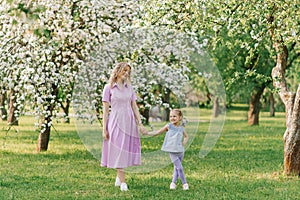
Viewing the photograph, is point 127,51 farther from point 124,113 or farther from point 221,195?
point 221,195

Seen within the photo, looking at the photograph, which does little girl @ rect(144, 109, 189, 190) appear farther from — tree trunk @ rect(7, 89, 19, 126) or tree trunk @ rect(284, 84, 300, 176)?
tree trunk @ rect(7, 89, 19, 126)

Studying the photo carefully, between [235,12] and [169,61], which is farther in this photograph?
[169,61]

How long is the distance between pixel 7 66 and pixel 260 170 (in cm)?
603

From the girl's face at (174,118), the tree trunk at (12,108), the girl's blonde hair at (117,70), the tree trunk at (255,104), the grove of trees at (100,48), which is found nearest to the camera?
the girl's face at (174,118)

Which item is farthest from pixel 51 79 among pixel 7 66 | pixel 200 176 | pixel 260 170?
pixel 260 170

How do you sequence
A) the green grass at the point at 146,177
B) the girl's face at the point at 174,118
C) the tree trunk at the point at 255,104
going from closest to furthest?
the girl's face at the point at 174,118 → the green grass at the point at 146,177 → the tree trunk at the point at 255,104

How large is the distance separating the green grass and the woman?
1.86ft

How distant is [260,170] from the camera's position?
42.0 feet

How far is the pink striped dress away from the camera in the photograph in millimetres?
9570

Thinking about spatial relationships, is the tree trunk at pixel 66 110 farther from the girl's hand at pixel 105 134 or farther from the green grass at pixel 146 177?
the girl's hand at pixel 105 134

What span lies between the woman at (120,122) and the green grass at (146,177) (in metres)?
0.57

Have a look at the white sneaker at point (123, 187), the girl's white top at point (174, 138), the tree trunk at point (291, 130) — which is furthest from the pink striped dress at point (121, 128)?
the tree trunk at point (291, 130)

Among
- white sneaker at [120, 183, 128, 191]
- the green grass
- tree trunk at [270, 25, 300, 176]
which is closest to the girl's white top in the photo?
the green grass

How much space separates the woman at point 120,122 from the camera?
31.4 feet
